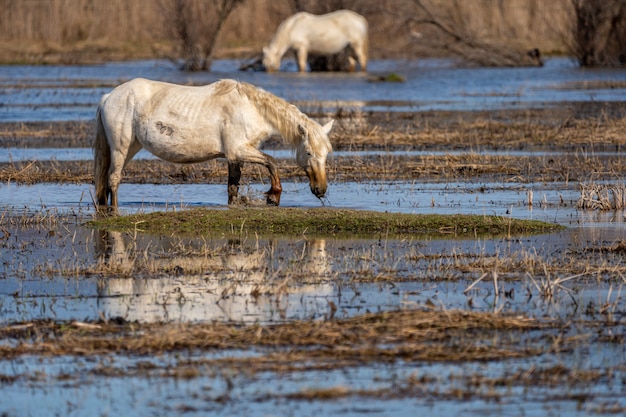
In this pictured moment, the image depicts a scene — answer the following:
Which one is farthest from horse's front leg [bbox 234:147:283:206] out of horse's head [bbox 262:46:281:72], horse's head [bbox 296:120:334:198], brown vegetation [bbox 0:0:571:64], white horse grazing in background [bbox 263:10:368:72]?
brown vegetation [bbox 0:0:571:64]

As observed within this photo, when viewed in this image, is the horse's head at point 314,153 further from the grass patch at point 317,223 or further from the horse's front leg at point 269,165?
the grass patch at point 317,223

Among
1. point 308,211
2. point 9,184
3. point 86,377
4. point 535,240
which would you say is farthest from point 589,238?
point 9,184

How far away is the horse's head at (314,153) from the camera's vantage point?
11.4m

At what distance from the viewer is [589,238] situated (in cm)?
966

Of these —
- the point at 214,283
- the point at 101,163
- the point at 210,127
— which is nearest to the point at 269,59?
the point at 101,163

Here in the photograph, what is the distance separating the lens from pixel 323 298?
24.4ft

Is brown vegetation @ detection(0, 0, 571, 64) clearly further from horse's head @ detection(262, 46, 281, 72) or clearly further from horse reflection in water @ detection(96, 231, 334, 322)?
horse reflection in water @ detection(96, 231, 334, 322)

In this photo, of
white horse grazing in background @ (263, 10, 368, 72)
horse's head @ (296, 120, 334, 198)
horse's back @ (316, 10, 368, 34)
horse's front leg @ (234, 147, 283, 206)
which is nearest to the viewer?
horse's head @ (296, 120, 334, 198)

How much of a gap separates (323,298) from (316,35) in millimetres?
27076

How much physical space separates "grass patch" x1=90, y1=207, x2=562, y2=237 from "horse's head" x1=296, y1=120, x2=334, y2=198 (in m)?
0.77

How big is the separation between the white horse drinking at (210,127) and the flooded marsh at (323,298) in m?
0.47

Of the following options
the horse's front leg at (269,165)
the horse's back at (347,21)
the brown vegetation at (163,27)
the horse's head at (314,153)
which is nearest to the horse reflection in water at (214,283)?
the horse's head at (314,153)

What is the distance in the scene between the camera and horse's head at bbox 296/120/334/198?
11.4 m

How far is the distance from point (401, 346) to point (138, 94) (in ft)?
20.2
